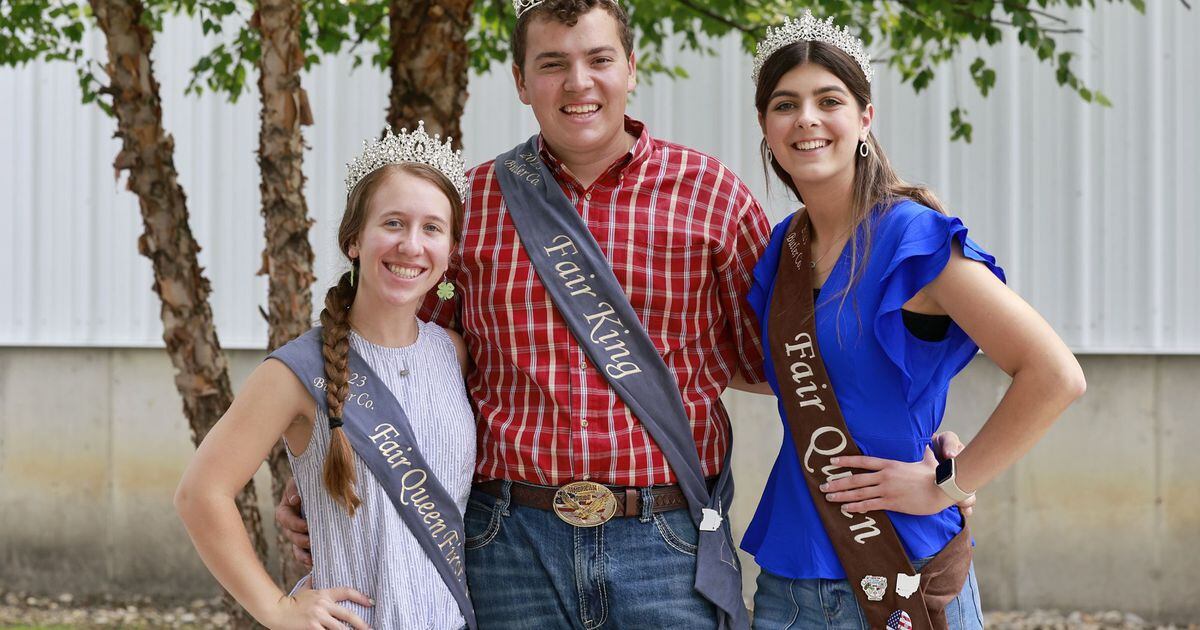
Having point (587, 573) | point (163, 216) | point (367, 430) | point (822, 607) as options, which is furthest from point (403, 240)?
point (163, 216)

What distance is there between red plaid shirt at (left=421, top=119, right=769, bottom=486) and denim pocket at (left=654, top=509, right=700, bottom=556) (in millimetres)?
85

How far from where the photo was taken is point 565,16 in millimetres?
2451

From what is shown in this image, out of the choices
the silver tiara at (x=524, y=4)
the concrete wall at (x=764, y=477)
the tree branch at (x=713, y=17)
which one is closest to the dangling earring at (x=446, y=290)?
the silver tiara at (x=524, y=4)

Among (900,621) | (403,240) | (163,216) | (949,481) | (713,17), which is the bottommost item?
(900,621)

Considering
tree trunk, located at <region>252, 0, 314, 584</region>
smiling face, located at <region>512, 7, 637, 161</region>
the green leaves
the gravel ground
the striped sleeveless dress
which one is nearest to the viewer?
the striped sleeveless dress

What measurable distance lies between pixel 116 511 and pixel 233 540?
16.1 feet

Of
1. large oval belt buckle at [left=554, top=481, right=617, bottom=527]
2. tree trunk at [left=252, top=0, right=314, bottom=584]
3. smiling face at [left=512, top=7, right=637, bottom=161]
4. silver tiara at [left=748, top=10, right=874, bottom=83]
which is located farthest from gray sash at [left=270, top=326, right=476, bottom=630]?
tree trunk at [left=252, top=0, right=314, bottom=584]

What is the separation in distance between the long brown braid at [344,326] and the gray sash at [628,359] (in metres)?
0.22

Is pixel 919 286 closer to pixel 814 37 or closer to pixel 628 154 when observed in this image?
pixel 814 37

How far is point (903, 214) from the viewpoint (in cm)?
220

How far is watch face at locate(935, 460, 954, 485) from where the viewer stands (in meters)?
2.18

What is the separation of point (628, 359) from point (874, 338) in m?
0.51

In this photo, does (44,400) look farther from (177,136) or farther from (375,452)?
(375,452)

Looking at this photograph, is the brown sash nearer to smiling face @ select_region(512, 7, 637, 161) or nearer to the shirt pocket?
the shirt pocket
